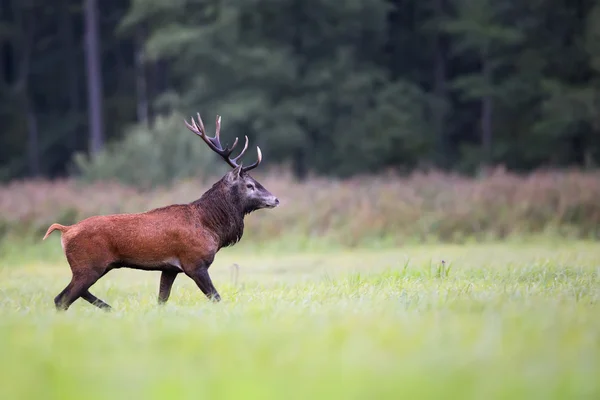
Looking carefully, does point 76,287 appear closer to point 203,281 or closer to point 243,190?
point 203,281

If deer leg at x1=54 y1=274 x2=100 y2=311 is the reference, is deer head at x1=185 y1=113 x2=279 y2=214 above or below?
above

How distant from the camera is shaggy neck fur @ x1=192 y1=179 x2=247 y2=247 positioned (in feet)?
33.2

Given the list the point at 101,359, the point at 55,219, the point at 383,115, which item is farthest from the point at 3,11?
the point at 101,359

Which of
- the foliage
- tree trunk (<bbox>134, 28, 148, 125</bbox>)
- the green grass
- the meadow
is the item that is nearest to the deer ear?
the meadow

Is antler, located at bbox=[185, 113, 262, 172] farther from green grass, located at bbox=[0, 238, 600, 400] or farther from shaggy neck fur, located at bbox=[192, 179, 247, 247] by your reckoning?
green grass, located at bbox=[0, 238, 600, 400]

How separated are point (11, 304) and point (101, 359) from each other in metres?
4.50

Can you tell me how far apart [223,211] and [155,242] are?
3.53 ft

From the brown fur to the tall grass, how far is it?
995 centimetres

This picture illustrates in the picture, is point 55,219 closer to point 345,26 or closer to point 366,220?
point 366,220

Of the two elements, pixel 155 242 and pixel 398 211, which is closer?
pixel 155 242

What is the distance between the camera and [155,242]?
9398 mm

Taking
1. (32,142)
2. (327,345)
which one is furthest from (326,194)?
(32,142)

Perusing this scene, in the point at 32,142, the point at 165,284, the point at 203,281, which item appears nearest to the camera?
the point at 203,281

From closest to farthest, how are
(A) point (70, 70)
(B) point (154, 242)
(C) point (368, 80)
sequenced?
(B) point (154, 242)
(C) point (368, 80)
(A) point (70, 70)
